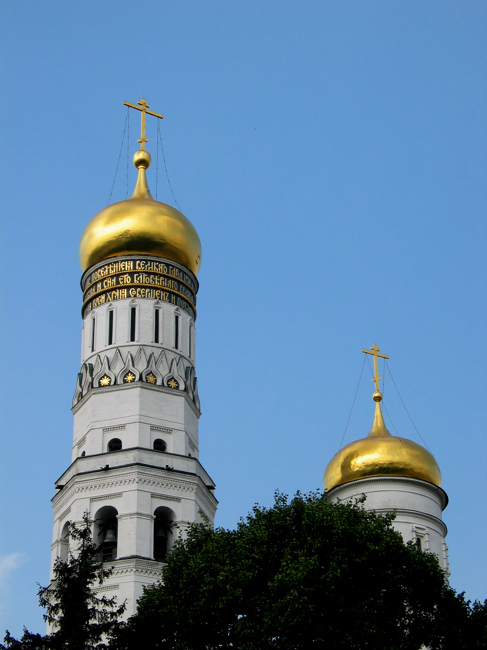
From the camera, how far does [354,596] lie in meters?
23.0

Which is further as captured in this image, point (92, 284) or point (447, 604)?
point (92, 284)

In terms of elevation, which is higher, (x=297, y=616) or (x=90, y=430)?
(x=90, y=430)

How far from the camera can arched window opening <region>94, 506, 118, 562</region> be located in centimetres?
2923

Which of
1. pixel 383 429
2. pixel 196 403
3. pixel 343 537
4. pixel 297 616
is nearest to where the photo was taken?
pixel 297 616

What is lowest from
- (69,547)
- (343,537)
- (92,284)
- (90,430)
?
(343,537)

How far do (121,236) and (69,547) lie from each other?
789 centimetres

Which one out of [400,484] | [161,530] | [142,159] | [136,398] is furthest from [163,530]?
[142,159]

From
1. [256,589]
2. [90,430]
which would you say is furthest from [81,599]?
[90,430]

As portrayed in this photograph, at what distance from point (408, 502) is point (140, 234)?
9.41 m

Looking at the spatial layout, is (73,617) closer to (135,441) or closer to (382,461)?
(135,441)

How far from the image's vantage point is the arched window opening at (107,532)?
1151 inches

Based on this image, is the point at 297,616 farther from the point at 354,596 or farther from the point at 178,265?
the point at 178,265

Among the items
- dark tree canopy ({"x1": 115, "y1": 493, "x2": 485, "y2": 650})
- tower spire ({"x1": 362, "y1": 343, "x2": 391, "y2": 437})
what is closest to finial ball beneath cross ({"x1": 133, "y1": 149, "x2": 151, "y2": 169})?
tower spire ({"x1": 362, "y1": 343, "x2": 391, "y2": 437})

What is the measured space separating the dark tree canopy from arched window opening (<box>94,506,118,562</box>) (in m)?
4.99
